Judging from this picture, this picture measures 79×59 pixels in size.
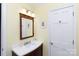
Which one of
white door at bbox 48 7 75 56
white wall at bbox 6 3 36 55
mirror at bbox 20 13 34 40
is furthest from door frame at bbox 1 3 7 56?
white door at bbox 48 7 75 56

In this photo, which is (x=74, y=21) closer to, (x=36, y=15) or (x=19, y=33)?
(x=36, y=15)

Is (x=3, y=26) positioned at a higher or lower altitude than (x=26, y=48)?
higher

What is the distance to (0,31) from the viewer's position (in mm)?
1205

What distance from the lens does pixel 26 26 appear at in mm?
1354

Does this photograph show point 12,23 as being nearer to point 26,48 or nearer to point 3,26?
point 3,26

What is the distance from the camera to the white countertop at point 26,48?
4.06ft

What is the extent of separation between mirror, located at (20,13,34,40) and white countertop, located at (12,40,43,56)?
0.10m

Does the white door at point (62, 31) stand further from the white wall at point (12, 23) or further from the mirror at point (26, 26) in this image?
the white wall at point (12, 23)

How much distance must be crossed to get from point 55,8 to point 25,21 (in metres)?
0.38

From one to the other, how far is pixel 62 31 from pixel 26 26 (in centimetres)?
45

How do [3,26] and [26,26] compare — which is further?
[26,26]

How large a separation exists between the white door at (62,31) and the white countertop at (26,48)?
18 centimetres

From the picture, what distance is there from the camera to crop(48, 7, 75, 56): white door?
1368mm

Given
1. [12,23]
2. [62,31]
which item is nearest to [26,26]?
[12,23]
